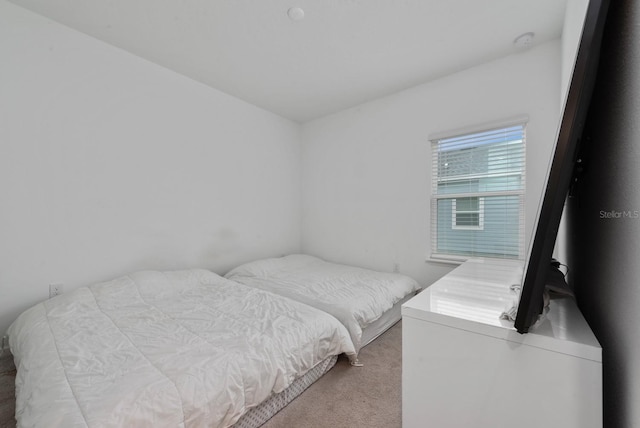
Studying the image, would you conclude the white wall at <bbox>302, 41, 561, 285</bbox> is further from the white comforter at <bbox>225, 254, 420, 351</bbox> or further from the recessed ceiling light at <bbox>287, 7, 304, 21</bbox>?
the recessed ceiling light at <bbox>287, 7, 304, 21</bbox>

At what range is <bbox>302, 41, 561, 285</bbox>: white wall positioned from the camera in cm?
228

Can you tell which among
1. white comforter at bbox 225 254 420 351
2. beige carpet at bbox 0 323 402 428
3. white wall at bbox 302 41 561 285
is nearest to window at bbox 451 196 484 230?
white wall at bbox 302 41 561 285

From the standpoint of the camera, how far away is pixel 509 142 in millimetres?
2426

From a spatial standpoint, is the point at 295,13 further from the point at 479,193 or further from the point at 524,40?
the point at 479,193

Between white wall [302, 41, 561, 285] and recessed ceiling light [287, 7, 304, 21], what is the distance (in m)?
1.60

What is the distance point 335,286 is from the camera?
255 cm

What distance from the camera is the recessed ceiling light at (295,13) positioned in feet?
6.09

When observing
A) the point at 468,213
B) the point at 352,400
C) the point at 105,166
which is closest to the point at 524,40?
the point at 468,213

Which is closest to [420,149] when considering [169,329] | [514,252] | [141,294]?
[514,252]

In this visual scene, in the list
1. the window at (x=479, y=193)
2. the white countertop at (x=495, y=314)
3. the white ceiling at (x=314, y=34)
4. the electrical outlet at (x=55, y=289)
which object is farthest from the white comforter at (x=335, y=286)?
the white ceiling at (x=314, y=34)

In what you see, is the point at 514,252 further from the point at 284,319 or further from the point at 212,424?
the point at 212,424

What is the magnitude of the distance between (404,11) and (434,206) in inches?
71.8

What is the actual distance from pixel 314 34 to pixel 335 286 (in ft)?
7.31

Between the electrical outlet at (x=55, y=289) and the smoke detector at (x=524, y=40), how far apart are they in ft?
13.9
